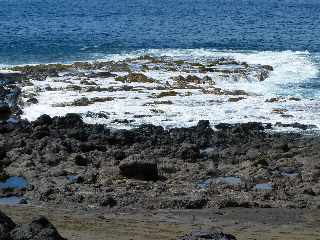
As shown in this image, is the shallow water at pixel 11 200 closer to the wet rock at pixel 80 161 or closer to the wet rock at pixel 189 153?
the wet rock at pixel 80 161

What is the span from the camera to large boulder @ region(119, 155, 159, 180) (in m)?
24.3

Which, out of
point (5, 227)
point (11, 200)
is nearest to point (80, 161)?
point (11, 200)

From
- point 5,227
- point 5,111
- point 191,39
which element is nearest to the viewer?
point 5,227

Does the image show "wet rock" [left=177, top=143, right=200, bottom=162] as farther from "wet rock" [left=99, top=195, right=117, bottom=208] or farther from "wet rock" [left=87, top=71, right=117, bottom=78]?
"wet rock" [left=87, top=71, right=117, bottom=78]

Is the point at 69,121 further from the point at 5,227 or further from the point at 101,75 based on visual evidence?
the point at 5,227

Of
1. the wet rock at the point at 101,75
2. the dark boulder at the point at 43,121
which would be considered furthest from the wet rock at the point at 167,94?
the dark boulder at the point at 43,121

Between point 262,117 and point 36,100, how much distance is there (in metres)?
13.5

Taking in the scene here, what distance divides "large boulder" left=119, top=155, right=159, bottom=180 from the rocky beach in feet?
0.12

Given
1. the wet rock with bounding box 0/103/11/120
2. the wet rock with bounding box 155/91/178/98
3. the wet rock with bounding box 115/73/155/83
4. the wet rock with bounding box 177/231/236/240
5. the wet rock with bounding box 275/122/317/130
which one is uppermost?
the wet rock with bounding box 115/73/155/83

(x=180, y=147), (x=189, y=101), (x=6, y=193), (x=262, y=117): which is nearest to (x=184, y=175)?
(x=180, y=147)

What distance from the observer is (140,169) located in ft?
79.8

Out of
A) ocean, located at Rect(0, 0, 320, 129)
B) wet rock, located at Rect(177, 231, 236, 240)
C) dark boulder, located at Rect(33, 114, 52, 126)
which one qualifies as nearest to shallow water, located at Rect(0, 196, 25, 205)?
wet rock, located at Rect(177, 231, 236, 240)

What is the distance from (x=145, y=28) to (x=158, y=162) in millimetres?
59166

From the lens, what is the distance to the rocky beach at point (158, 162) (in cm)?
1983
